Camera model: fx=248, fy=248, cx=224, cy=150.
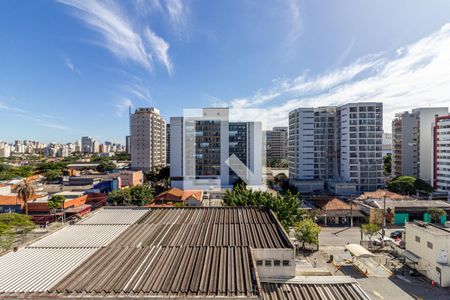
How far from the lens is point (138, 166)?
6128 centimetres

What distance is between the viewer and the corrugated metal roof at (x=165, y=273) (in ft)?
21.2

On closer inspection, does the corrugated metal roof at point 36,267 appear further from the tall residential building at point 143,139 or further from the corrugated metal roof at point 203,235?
the tall residential building at point 143,139

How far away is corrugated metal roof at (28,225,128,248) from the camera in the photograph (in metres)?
9.47

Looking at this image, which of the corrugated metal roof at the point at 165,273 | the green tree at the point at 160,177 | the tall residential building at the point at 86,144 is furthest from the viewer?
the tall residential building at the point at 86,144

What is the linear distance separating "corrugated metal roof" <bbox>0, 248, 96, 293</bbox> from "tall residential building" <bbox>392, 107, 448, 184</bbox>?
184 ft

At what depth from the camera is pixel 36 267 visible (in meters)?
7.66

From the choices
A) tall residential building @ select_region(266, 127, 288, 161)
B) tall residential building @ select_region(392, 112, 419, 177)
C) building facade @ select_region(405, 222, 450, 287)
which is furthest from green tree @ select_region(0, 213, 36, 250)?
tall residential building @ select_region(266, 127, 288, 161)

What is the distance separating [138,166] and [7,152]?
114 meters

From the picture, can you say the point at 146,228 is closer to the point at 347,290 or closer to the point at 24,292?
the point at 24,292

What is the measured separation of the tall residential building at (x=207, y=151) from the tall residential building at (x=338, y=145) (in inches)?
299

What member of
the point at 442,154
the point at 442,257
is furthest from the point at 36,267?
the point at 442,154

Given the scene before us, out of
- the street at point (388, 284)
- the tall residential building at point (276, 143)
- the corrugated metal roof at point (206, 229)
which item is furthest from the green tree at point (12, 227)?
the tall residential building at point (276, 143)

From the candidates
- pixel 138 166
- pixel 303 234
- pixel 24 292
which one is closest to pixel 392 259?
pixel 303 234

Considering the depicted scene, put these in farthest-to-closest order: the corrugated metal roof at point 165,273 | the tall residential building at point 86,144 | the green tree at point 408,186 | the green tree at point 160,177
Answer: the tall residential building at point 86,144 → the green tree at point 160,177 → the green tree at point 408,186 → the corrugated metal roof at point 165,273
